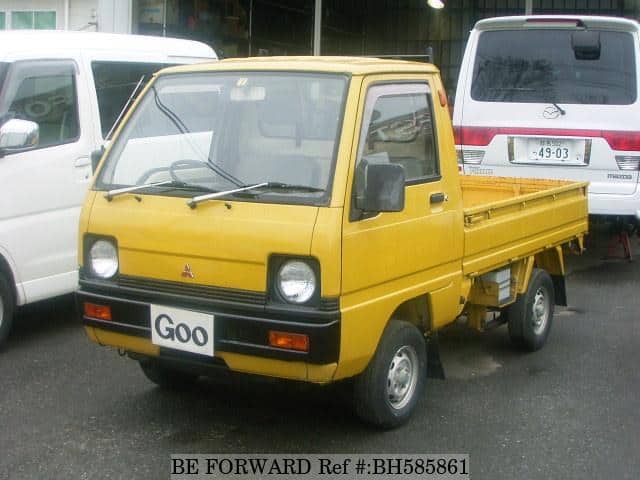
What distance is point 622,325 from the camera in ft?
24.1

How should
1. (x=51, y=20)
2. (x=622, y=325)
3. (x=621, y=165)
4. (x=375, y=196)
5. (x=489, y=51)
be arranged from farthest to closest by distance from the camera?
(x=51, y=20) < (x=489, y=51) < (x=621, y=165) < (x=622, y=325) < (x=375, y=196)

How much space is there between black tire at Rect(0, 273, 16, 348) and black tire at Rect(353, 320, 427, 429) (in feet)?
8.86

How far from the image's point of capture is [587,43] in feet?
28.5

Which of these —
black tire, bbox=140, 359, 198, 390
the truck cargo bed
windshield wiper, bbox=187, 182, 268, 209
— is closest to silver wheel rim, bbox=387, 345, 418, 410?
the truck cargo bed

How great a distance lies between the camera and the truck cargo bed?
5516 mm

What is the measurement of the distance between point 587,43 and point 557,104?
1.98 ft

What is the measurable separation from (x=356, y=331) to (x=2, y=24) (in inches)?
438

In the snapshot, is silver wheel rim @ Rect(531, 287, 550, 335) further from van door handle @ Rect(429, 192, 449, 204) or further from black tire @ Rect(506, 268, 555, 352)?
van door handle @ Rect(429, 192, 449, 204)

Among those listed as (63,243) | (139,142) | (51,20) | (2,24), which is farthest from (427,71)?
(2,24)

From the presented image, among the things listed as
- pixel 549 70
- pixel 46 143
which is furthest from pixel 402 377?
pixel 549 70

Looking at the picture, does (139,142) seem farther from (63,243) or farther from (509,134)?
(509,134)

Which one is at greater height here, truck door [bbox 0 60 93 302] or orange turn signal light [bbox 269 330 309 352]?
truck door [bbox 0 60 93 302]

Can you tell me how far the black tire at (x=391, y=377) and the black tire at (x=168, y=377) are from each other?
1.19 meters

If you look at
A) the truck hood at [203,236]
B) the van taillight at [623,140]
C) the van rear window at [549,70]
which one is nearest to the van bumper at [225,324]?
the truck hood at [203,236]
